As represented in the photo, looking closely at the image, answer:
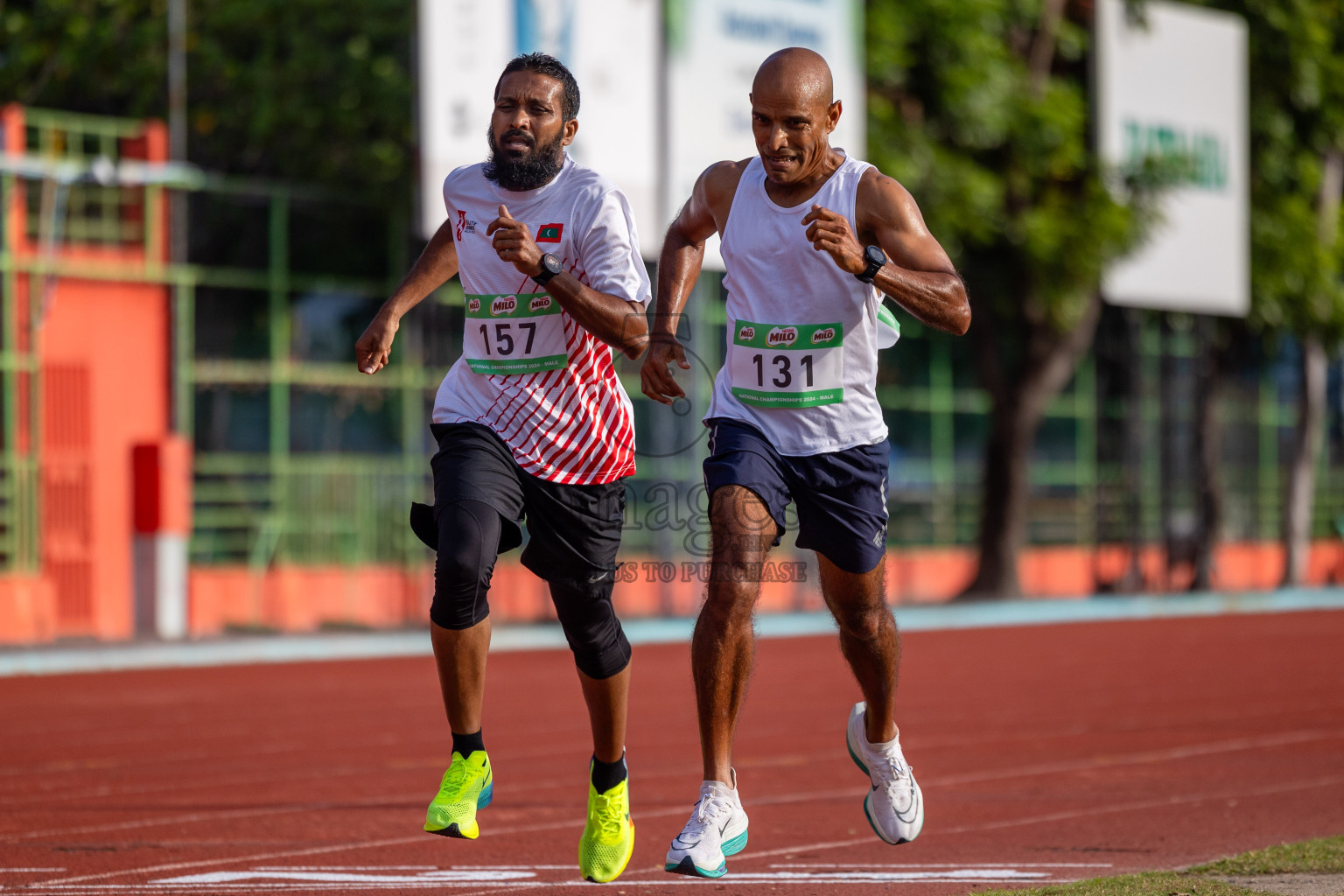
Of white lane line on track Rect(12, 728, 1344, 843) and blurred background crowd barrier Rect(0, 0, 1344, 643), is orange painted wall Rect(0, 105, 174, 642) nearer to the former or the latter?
blurred background crowd barrier Rect(0, 0, 1344, 643)

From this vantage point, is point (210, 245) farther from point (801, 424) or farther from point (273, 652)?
point (801, 424)

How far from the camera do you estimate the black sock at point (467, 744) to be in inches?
251

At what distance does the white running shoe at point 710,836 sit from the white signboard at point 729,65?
15893mm

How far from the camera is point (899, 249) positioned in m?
6.41

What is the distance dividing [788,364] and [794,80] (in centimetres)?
89

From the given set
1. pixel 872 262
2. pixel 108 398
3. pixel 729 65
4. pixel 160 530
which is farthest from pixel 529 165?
pixel 729 65

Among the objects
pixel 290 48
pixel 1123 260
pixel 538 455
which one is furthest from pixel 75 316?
pixel 538 455

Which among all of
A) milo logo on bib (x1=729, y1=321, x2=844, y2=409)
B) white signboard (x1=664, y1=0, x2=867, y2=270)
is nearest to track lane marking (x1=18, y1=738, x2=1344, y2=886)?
milo logo on bib (x1=729, y1=321, x2=844, y2=409)

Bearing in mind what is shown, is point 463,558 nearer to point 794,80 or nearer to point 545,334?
point 545,334

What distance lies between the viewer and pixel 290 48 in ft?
85.2

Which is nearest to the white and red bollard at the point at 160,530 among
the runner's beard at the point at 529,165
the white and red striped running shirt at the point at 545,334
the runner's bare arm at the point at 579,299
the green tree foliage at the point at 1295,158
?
the white and red striped running shirt at the point at 545,334

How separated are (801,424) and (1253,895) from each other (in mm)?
1987

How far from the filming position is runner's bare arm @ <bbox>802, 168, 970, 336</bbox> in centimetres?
605

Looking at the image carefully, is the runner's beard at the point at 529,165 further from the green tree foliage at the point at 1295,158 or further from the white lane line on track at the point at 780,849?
the green tree foliage at the point at 1295,158
